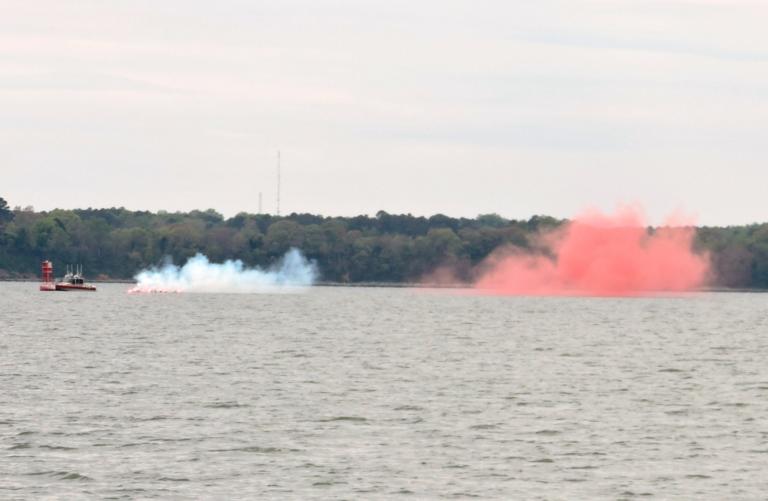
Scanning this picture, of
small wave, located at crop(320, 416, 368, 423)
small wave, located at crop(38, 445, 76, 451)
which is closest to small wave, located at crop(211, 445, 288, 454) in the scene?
small wave, located at crop(38, 445, 76, 451)

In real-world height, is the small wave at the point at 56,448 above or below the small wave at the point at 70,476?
above

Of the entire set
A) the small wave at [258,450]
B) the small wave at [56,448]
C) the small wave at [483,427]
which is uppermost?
the small wave at [56,448]

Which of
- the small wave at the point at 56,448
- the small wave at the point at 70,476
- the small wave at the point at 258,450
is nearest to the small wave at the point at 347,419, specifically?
the small wave at the point at 258,450

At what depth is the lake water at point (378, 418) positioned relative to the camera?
43.2 meters

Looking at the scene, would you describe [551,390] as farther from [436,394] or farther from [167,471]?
[167,471]

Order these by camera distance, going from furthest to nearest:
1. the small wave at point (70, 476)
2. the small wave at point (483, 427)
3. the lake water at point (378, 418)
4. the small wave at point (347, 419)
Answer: the small wave at point (347, 419), the small wave at point (483, 427), the lake water at point (378, 418), the small wave at point (70, 476)

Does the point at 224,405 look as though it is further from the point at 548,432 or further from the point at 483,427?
the point at 548,432

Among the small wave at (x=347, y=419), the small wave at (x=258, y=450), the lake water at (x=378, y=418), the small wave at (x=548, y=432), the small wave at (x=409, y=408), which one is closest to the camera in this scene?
the lake water at (x=378, y=418)

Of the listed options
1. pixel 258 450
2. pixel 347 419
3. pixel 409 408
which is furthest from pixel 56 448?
pixel 409 408

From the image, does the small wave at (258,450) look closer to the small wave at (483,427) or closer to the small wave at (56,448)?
the small wave at (56,448)

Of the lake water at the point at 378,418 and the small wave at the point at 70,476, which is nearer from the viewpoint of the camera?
the small wave at the point at 70,476

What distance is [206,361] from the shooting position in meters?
86.4

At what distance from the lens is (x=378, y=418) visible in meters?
57.1

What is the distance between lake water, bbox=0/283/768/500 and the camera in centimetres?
4316
